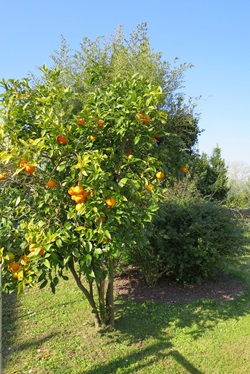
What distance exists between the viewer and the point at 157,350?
9.39 feet

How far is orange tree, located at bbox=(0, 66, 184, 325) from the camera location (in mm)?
2072

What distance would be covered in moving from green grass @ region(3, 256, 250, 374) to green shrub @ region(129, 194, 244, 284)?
0.59 m

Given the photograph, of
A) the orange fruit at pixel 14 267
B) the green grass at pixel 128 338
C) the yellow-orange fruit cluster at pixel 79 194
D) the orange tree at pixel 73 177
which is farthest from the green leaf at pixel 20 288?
the green grass at pixel 128 338

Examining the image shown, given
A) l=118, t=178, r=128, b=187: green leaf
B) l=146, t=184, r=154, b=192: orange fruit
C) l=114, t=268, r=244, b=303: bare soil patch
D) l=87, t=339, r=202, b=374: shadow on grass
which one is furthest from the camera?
l=114, t=268, r=244, b=303: bare soil patch

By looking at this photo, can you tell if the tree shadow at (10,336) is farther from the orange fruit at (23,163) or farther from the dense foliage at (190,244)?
the orange fruit at (23,163)

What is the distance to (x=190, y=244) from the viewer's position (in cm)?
431

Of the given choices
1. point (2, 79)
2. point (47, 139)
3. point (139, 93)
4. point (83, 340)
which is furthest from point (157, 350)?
point (2, 79)

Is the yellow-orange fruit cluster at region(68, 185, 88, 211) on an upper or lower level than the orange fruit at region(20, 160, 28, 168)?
lower

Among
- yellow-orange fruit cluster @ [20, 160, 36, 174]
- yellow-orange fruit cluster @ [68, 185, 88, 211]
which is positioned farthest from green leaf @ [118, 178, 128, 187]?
yellow-orange fruit cluster @ [20, 160, 36, 174]

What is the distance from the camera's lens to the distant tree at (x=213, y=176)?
1170 centimetres

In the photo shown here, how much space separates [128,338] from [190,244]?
1.69m

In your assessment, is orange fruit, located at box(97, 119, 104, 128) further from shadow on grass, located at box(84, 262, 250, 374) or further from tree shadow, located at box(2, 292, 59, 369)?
tree shadow, located at box(2, 292, 59, 369)

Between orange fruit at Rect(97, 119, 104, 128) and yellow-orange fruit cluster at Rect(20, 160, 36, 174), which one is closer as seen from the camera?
yellow-orange fruit cluster at Rect(20, 160, 36, 174)

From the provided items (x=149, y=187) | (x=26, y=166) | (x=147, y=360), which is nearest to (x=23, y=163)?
(x=26, y=166)
